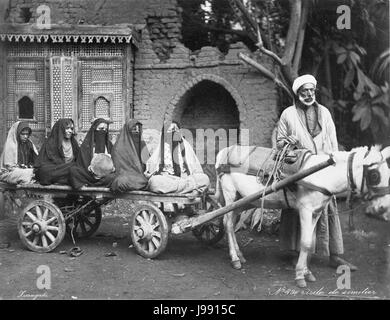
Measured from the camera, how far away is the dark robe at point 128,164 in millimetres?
5332

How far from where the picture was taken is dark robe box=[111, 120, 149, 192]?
5332 millimetres

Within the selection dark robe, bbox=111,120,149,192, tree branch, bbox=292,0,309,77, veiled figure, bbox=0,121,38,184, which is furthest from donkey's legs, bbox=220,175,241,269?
tree branch, bbox=292,0,309,77

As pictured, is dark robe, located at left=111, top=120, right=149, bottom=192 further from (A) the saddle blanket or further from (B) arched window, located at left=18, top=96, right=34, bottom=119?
(B) arched window, located at left=18, top=96, right=34, bottom=119

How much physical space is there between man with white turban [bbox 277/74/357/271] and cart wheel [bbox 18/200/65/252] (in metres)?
2.83

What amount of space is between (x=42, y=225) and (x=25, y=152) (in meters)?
1.33

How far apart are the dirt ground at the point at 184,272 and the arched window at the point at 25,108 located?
3449 mm

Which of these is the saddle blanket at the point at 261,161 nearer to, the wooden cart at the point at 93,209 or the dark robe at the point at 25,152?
the wooden cart at the point at 93,209

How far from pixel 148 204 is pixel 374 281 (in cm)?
271

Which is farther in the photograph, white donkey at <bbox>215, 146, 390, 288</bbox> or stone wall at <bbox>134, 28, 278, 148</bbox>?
stone wall at <bbox>134, 28, 278, 148</bbox>

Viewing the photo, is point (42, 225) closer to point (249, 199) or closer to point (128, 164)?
point (128, 164)

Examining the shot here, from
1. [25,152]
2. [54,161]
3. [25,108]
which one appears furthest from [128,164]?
[25,108]

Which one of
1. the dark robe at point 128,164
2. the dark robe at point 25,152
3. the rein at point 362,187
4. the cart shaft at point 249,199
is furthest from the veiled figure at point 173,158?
the rein at point 362,187

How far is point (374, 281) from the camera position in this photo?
15.3 feet

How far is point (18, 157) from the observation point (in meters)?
6.17
